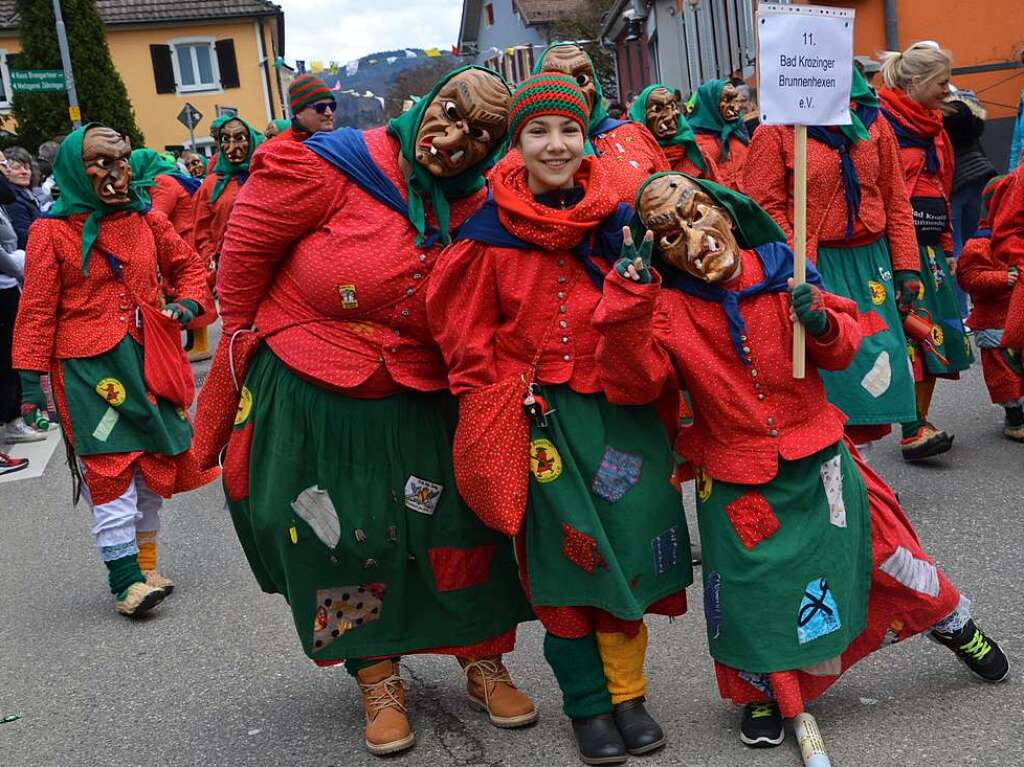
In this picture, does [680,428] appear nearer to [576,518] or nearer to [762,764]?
[576,518]

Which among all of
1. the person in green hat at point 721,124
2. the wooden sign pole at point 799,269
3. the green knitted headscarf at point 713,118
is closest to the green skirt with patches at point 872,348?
the wooden sign pole at point 799,269

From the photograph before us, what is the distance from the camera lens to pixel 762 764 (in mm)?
3490

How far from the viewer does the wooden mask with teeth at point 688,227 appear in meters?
3.40

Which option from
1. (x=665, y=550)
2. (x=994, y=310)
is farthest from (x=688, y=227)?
(x=994, y=310)

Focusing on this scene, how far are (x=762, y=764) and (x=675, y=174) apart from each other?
1550 millimetres

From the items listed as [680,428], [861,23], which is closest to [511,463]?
[680,428]

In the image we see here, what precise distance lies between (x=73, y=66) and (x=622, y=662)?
32805mm

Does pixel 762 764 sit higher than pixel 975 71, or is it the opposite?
pixel 975 71

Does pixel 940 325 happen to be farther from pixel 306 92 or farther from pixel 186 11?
pixel 186 11

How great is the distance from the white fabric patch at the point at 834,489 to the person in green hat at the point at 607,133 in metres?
1.13

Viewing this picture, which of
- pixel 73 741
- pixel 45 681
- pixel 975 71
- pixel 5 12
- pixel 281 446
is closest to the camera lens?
pixel 281 446

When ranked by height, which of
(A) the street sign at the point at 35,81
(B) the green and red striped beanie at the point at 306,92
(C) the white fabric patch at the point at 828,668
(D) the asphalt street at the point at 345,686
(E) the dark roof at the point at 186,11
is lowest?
(D) the asphalt street at the point at 345,686

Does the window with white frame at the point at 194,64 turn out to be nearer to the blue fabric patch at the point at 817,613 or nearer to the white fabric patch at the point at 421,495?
the white fabric patch at the point at 421,495

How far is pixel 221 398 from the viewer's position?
4027 mm
